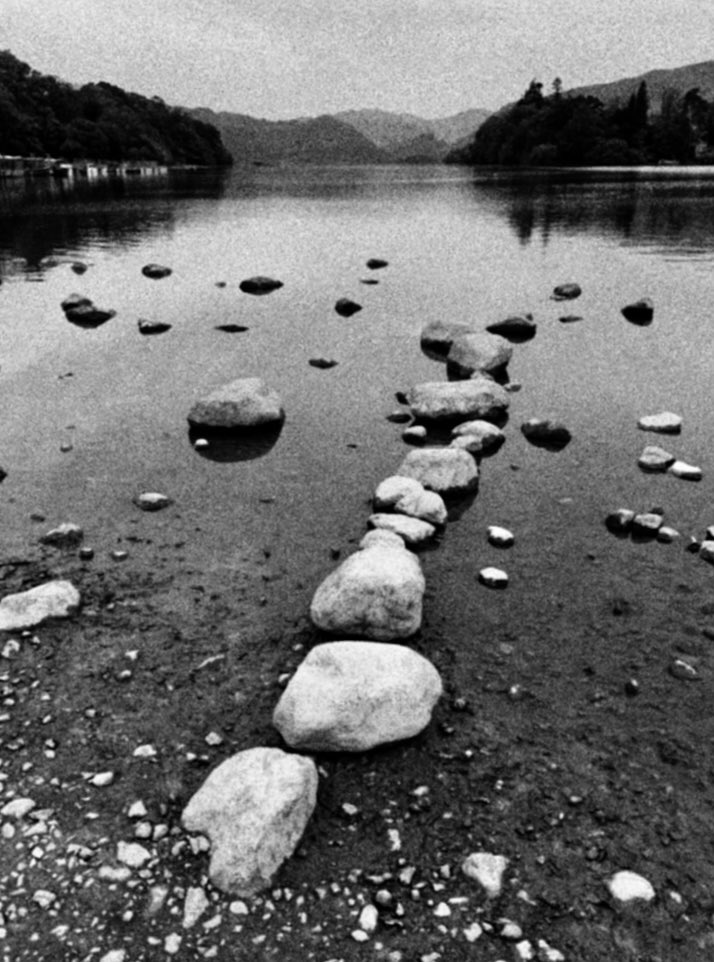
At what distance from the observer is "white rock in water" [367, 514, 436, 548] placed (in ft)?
38.5

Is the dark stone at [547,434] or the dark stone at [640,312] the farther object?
the dark stone at [640,312]

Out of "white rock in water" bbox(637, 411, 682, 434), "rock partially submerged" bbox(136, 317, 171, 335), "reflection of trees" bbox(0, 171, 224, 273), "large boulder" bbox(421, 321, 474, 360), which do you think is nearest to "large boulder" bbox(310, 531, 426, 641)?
"white rock in water" bbox(637, 411, 682, 434)

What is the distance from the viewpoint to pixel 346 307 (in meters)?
29.5

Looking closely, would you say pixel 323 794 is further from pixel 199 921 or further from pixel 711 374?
pixel 711 374

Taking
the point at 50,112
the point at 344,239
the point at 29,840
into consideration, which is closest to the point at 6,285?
the point at 344,239

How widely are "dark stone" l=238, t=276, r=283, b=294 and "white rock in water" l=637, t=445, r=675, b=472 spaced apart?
23.3 m

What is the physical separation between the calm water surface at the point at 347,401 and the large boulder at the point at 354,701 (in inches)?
77.6

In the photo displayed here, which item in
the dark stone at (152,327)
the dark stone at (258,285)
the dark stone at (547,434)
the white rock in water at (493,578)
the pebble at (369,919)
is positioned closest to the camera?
the pebble at (369,919)

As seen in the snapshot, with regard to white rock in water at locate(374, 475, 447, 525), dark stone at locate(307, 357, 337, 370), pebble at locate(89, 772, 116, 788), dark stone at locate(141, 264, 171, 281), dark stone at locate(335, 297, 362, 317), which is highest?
dark stone at locate(141, 264, 171, 281)

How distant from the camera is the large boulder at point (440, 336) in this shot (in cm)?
2350

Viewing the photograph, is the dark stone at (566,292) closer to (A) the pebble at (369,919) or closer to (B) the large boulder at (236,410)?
(B) the large boulder at (236,410)

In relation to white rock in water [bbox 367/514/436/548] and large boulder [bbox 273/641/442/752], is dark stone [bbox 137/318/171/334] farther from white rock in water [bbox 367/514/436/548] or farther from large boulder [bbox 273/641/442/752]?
large boulder [bbox 273/641/442/752]

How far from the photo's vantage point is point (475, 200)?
92688mm

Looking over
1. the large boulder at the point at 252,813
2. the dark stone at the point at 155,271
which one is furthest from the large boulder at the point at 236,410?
the dark stone at the point at 155,271
